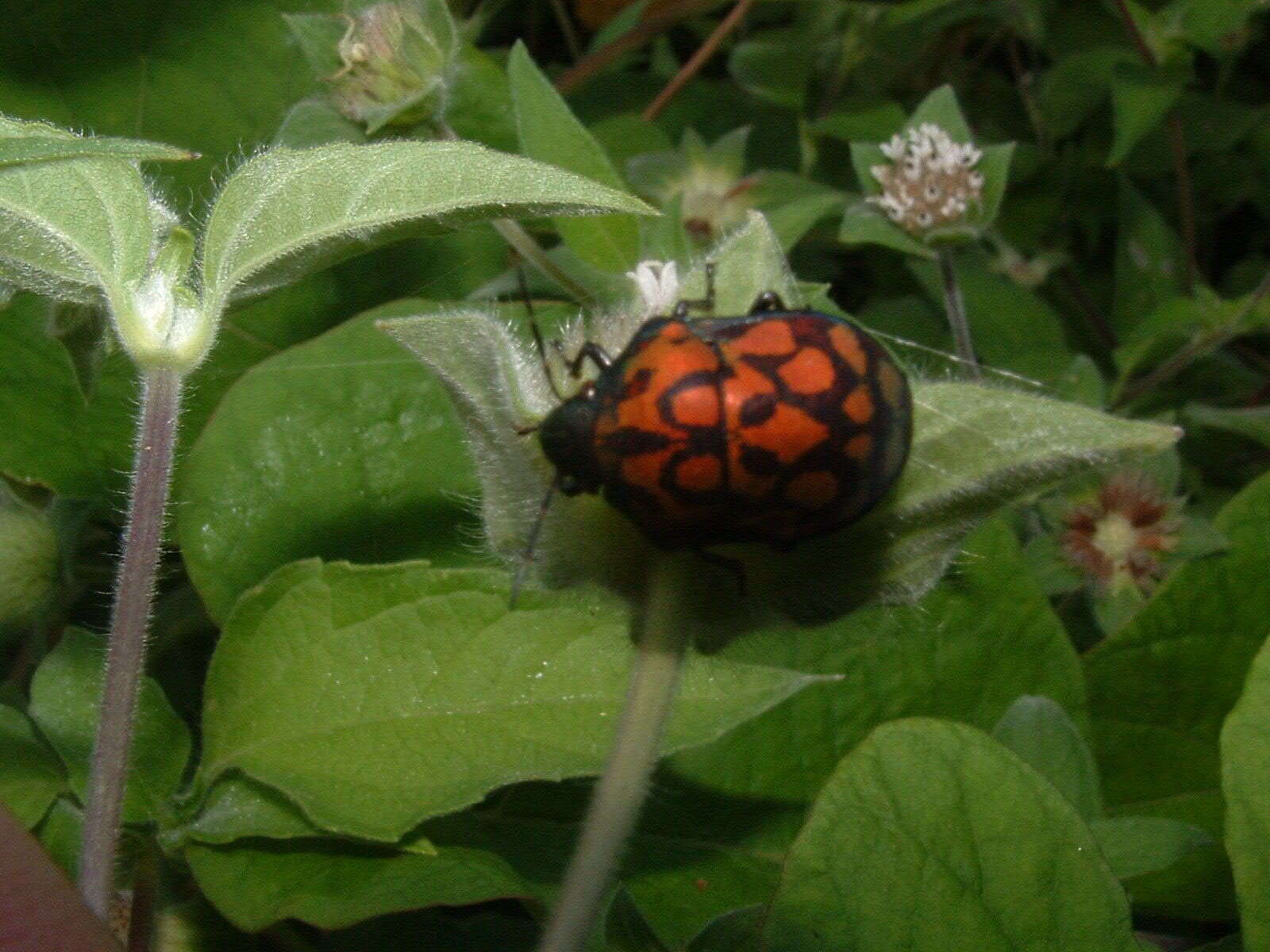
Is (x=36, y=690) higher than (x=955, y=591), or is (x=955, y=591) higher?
(x=36, y=690)

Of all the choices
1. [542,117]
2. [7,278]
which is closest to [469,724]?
[7,278]

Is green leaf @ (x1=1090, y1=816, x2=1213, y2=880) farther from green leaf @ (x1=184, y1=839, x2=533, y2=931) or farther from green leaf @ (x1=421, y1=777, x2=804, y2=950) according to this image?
green leaf @ (x1=184, y1=839, x2=533, y2=931)

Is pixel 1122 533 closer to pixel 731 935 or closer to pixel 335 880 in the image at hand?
pixel 731 935

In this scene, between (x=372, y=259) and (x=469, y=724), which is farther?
(x=372, y=259)

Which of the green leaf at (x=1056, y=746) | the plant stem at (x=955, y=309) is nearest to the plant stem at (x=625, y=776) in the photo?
the green leaf at (x=1056, y=746)

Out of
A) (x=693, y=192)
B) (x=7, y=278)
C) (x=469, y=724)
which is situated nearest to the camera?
(x=7, y=278)

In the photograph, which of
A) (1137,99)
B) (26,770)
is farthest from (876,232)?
(26,770)

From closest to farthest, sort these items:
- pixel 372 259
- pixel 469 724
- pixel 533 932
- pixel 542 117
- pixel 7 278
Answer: pixel 7 278 → pixel 469 724 → pixel 533 932 → pixel 542 117 → pixel 372 259

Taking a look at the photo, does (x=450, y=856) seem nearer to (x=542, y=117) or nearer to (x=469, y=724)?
(x=469, y=724)
